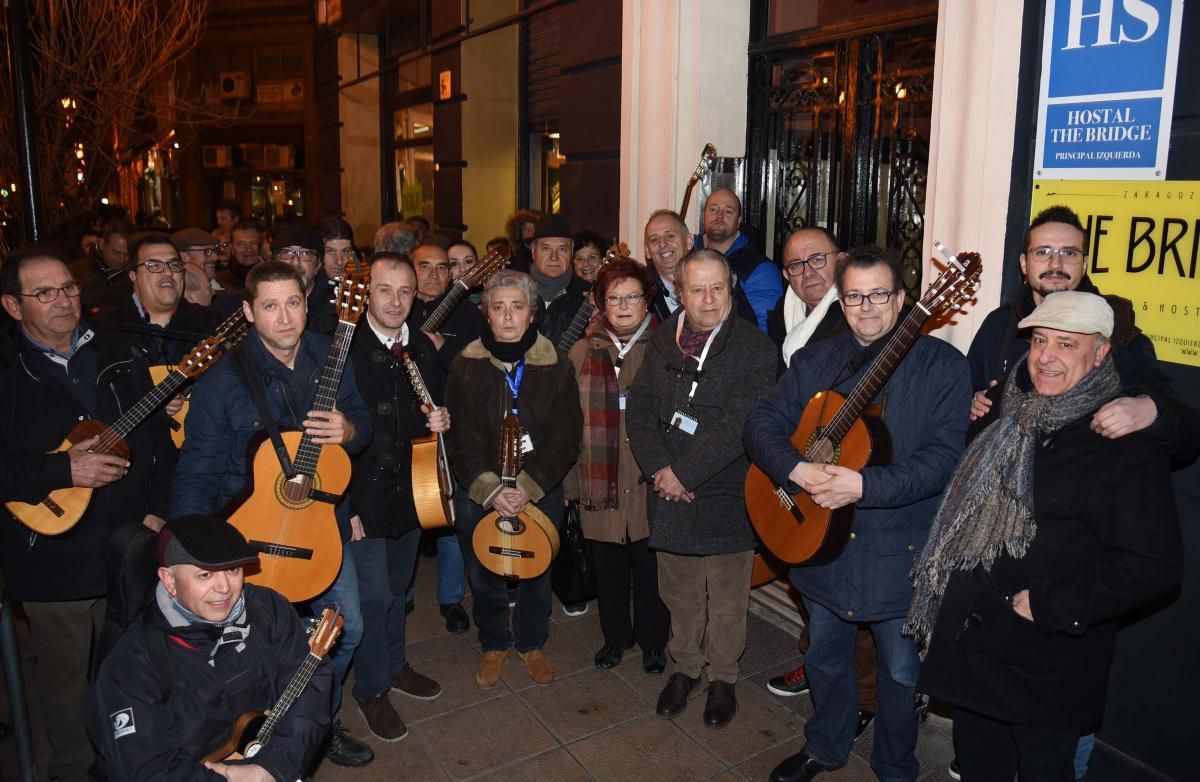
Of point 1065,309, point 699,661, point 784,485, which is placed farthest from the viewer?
point 699,661

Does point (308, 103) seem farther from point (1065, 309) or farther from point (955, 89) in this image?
point (1065, 309)

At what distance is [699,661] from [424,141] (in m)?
9.69

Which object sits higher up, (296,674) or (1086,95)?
(1086,95)

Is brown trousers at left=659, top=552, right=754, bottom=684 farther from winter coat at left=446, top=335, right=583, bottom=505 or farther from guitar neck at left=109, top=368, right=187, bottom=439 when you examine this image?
guitar neck at left=109, top=368, right=187, bottom=439

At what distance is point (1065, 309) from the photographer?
2777 mm

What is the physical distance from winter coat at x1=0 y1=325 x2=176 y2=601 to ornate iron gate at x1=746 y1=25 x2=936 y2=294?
4.08 m

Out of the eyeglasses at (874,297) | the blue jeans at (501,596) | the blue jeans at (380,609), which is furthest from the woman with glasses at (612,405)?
the eyeglasses at (874,297)

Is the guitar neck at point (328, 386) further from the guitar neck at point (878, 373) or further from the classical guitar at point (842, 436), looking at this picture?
the guitar neck at point (878, 373)

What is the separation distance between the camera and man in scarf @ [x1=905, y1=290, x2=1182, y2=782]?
264 centimetres

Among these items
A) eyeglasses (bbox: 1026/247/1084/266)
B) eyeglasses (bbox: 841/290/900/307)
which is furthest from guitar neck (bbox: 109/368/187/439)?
eyeglasses (bbox: 1026/247/1084/266)

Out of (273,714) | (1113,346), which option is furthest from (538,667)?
(1113,346)

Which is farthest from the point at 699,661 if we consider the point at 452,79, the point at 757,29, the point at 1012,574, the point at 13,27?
the point at 452,79

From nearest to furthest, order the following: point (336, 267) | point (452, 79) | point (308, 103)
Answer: point (336, 267), point (452, 79), point (308, 103)

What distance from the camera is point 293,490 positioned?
3.49m
